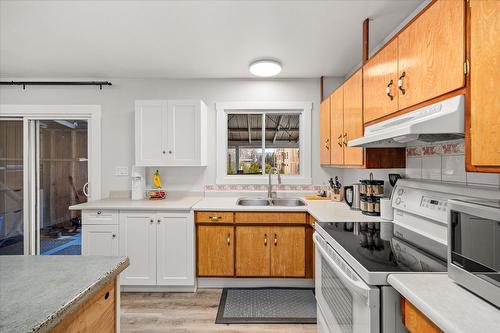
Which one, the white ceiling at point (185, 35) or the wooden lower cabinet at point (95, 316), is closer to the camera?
the wooden lower cabinet at point (95, 316)

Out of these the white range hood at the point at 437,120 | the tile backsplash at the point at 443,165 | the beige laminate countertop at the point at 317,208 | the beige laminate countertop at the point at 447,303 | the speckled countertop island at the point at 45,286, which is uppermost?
the white range hood at the point at 437,120

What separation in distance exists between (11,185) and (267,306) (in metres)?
3.40

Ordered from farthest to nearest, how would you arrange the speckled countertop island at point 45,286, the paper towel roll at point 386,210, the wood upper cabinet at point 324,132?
the wood upper cabinet at point 324,132
the paper towel roll at point 386,210
the speckled countertop island at point 45,286

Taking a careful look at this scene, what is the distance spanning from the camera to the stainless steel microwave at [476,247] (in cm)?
83

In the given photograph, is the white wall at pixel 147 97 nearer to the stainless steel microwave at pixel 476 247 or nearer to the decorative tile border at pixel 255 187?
the decorative tile border at pixel 255 187

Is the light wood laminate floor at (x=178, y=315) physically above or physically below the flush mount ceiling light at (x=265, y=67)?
below

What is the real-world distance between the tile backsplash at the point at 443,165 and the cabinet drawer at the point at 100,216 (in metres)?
2.66

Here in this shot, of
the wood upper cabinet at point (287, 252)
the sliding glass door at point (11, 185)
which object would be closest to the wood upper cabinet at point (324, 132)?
the wood upper cabinet at point (287, 252)

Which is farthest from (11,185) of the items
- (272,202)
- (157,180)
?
(272,202)

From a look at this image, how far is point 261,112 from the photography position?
11.0 feet

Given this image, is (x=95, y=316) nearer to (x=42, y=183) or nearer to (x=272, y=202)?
(x=272, y=202)

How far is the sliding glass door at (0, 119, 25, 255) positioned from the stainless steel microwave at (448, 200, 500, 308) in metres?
4.24

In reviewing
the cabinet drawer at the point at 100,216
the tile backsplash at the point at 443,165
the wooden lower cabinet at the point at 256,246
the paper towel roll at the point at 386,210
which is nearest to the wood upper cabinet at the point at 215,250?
the wooden lower cabinet at the point at 256,246

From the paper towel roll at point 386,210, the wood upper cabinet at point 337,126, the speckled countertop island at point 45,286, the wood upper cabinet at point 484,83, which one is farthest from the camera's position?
the wood upper cabinet at point 337,126
